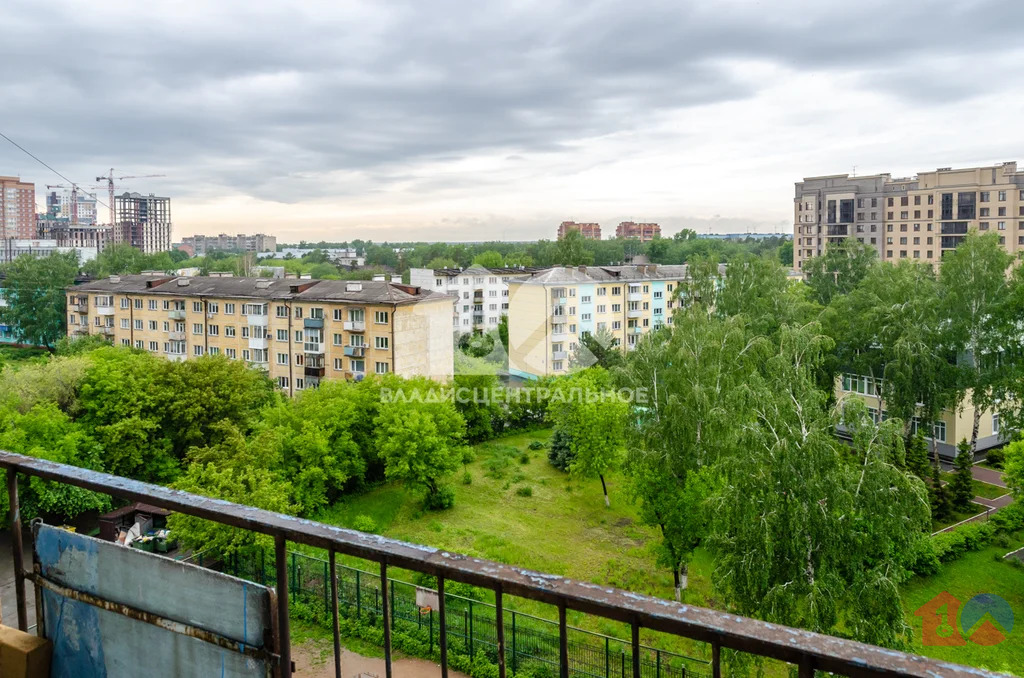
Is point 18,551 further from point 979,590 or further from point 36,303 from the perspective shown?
point 36,303

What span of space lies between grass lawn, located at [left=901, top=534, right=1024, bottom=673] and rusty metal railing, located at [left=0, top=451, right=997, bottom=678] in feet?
49.8

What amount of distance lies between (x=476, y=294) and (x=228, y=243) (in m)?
158

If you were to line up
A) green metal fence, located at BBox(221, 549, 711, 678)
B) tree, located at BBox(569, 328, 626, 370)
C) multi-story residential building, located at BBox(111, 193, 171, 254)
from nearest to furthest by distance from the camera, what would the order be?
green metal fence, located at BBox(221, 549, 711, 678) < tree, located at BBox(569, 328, 626, 370) < multi-story residential building, located at BBox(111, 193, 171, 254)

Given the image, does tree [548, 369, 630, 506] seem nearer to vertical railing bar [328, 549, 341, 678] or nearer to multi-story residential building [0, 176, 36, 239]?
vertical railing bar [328, 549, 341, 678]

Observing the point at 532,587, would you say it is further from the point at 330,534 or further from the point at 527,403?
the point at 527,403

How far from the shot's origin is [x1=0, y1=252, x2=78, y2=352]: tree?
52.3 metres

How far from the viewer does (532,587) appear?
1.65m

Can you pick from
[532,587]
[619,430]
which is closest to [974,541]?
[619,430]

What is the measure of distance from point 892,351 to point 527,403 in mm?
15168

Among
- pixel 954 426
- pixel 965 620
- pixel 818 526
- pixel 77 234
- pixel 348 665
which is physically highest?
pixel 77 234

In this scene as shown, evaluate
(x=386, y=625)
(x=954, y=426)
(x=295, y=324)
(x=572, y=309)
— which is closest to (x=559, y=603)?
(x=386, y=625)

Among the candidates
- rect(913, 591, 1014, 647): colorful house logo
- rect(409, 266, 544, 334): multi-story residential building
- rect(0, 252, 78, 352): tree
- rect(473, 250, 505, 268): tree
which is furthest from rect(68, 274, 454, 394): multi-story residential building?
rect(473, 250, 505, 268): tree

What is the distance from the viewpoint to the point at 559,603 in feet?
5.28

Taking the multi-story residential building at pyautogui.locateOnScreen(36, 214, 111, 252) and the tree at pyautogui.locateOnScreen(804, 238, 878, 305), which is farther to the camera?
the multi-story residential building at pyautogui.locateOnScreen(36, 214, 111, 252)
